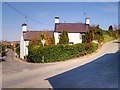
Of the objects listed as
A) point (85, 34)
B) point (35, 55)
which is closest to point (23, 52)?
point (85, 34)

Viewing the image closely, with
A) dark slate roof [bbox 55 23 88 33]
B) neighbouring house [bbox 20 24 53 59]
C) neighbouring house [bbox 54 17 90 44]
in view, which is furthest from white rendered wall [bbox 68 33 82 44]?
neighbouring house [bbox 20 24 53 59]

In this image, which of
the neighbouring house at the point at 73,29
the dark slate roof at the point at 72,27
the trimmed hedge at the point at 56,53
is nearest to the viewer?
the trimmed hedge at the point at 56,53

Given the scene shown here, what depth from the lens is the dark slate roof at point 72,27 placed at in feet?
153

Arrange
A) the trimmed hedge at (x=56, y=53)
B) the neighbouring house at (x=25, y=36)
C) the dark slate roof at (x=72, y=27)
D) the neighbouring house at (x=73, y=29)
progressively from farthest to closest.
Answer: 1. the neighbouring house at (x=25, y=36)
2. the dark slate roof at (x=72, y=27)
3. the neighbouring house at (x=73, y=29)
4. the trimmed hedge at (x=56, y=53)

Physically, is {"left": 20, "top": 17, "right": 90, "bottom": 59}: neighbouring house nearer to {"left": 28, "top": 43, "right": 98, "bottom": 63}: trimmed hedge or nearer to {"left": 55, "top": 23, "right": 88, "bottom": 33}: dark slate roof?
{"left": 55, "top": 23, "right": 88, "bottom": 33}: dark slate roof

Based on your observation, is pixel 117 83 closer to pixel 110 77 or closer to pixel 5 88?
pixel 110 77

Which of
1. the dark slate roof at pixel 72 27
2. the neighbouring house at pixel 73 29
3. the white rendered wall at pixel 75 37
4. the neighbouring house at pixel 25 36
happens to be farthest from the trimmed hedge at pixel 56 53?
the neighbouring house at pixel 25 36

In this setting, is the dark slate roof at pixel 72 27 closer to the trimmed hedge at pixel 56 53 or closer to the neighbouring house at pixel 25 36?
the neighbouring house at pixel 25 36

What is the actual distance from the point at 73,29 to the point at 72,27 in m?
1.00

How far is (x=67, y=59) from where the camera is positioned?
3058cm

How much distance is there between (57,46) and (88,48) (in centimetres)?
580

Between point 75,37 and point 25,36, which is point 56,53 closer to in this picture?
point 75,37

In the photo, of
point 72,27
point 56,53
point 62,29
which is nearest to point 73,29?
point 72,27

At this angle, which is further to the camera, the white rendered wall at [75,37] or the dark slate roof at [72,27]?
the dark slate roof at [72,27]
